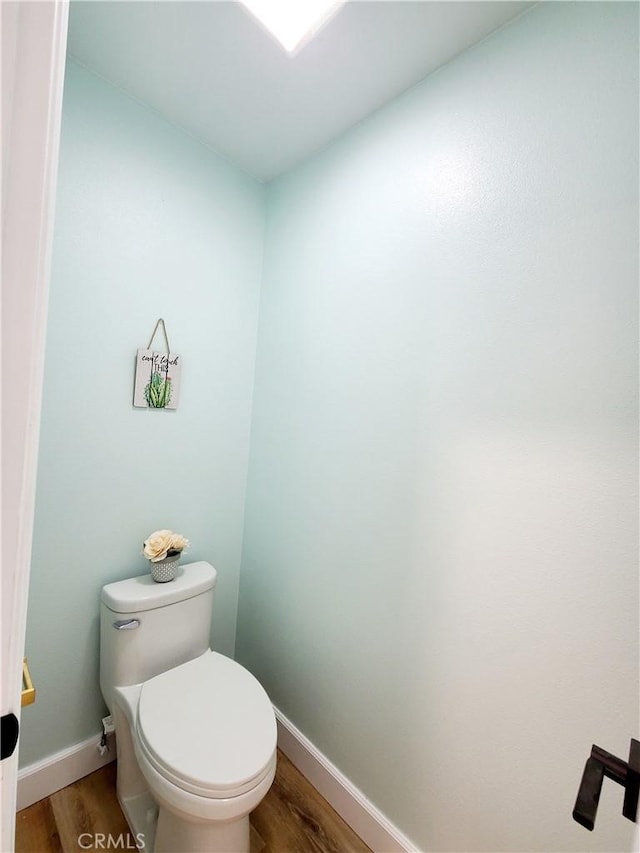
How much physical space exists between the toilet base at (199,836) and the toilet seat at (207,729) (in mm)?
126

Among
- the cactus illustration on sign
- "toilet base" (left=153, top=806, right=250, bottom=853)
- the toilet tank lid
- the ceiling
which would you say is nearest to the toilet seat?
"toilet base" (left=153, top=806, right=250, bottom=853)

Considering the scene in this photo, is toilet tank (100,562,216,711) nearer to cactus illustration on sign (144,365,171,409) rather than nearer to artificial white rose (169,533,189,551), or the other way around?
artificial white rose (169,533,189,551)

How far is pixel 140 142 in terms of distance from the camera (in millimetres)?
1340

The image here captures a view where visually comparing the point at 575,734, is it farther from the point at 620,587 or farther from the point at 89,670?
the point at 89,670

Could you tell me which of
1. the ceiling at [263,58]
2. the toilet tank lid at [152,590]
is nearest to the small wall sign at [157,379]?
the toilet tank lid at [152,590]

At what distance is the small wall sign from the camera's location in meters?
1.37

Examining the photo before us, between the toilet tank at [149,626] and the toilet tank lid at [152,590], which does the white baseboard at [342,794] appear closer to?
the toilet tank at [149,626]

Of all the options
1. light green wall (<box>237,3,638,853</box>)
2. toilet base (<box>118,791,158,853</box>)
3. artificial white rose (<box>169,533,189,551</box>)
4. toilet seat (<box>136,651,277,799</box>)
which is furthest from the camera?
artificial white rose (<box>169,533,189,551</box>)

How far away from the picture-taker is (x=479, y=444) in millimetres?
984

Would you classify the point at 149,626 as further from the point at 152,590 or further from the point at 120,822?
the point at 120,822

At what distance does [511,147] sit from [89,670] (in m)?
2.20

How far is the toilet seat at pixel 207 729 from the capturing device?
911 millimetres

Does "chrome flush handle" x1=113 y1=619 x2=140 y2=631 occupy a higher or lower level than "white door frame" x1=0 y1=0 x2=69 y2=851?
lower

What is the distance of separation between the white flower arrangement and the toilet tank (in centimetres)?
12
